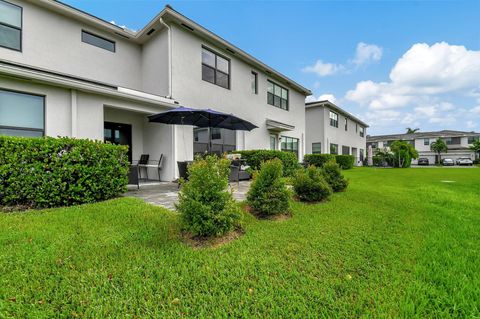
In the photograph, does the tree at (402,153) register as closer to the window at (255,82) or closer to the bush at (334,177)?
the window at (255,82)

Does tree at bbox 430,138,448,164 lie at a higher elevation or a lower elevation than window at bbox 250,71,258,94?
lower

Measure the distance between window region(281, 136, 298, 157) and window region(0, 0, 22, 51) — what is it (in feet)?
49.8

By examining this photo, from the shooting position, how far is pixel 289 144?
1834 centimetres

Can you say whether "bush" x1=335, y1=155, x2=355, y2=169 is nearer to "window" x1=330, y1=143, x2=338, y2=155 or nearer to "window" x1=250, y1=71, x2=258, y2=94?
"window" x1=330, y1=143, x2=338, y2=155

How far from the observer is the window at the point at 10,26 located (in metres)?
7.96

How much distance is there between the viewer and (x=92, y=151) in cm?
550

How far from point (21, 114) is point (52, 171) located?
11.4ft

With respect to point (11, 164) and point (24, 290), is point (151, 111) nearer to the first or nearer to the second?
point (11, 164)

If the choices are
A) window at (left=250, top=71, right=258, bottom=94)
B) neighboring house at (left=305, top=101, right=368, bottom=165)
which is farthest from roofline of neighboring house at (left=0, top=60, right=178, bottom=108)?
neighboring house at (left=305, top=101, right=368, bottom=165)

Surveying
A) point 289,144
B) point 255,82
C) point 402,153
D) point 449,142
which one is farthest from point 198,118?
point 449,142

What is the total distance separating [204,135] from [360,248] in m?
9.17

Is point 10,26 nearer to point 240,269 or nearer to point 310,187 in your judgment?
point 240,269

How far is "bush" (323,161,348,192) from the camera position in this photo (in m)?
7.41

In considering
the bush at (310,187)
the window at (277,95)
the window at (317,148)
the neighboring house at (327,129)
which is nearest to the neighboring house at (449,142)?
the neighboring house at (327,129)
